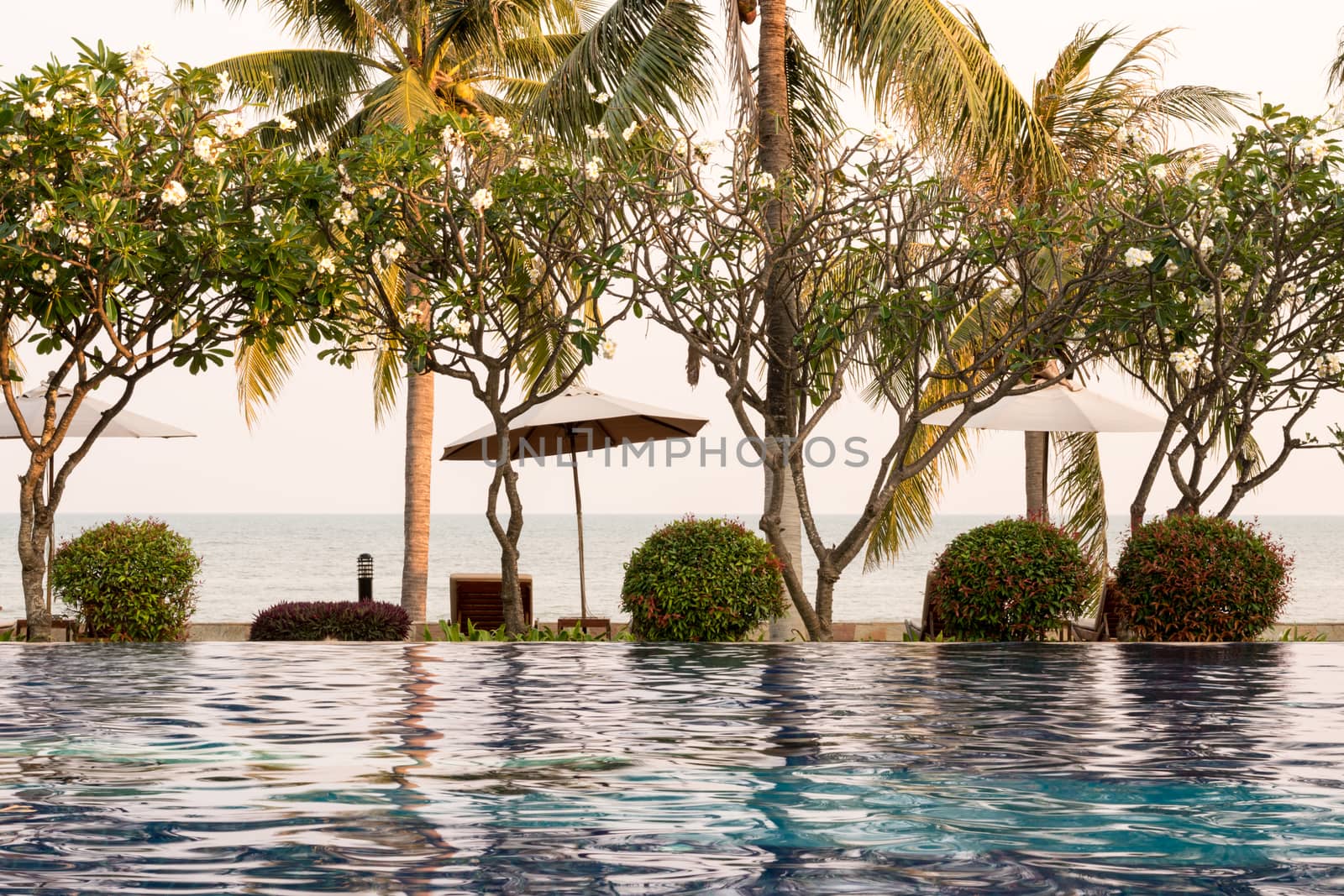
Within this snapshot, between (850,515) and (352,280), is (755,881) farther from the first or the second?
(850,515)

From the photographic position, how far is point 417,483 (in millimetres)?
20922

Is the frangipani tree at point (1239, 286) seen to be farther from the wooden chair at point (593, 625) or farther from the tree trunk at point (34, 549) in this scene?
the tree trunk at point (34, 549)

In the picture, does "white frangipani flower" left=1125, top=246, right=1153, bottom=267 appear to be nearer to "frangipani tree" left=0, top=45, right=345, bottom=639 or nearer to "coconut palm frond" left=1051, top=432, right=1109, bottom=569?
"frangipani tree" left=0, top=45, right=345, bottom=639

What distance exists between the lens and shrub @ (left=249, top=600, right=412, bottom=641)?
1303 centimetres

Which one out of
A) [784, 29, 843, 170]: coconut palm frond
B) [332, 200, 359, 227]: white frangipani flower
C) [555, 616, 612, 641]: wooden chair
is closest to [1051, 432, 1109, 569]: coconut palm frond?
[784, 29, 843, 170]: coconut palm frond

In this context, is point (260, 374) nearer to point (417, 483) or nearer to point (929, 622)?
point (417, 483)

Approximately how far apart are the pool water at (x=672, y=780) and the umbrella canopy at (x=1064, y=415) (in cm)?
544

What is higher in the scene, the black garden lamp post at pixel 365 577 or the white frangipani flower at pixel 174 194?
the white frangipani flower at pixel 174 194

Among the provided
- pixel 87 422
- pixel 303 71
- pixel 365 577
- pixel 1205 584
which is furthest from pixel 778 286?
pixel 303 71

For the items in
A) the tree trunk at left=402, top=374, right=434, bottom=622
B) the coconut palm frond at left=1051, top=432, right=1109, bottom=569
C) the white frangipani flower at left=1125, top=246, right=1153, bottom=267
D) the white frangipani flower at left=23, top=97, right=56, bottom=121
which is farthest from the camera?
the coconut palm frond at left=1051, top=432, right=1109, bottom=569

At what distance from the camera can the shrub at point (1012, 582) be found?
41.1 feet

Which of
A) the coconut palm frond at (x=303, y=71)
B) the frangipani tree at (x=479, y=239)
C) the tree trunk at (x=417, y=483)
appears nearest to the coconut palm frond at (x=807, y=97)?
the frangipani tree at (x=479, y=239)

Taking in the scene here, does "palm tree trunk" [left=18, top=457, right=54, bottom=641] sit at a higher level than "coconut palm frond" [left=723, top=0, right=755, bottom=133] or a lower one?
lower

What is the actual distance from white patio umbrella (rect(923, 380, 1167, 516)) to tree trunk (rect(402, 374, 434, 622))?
335 inches
